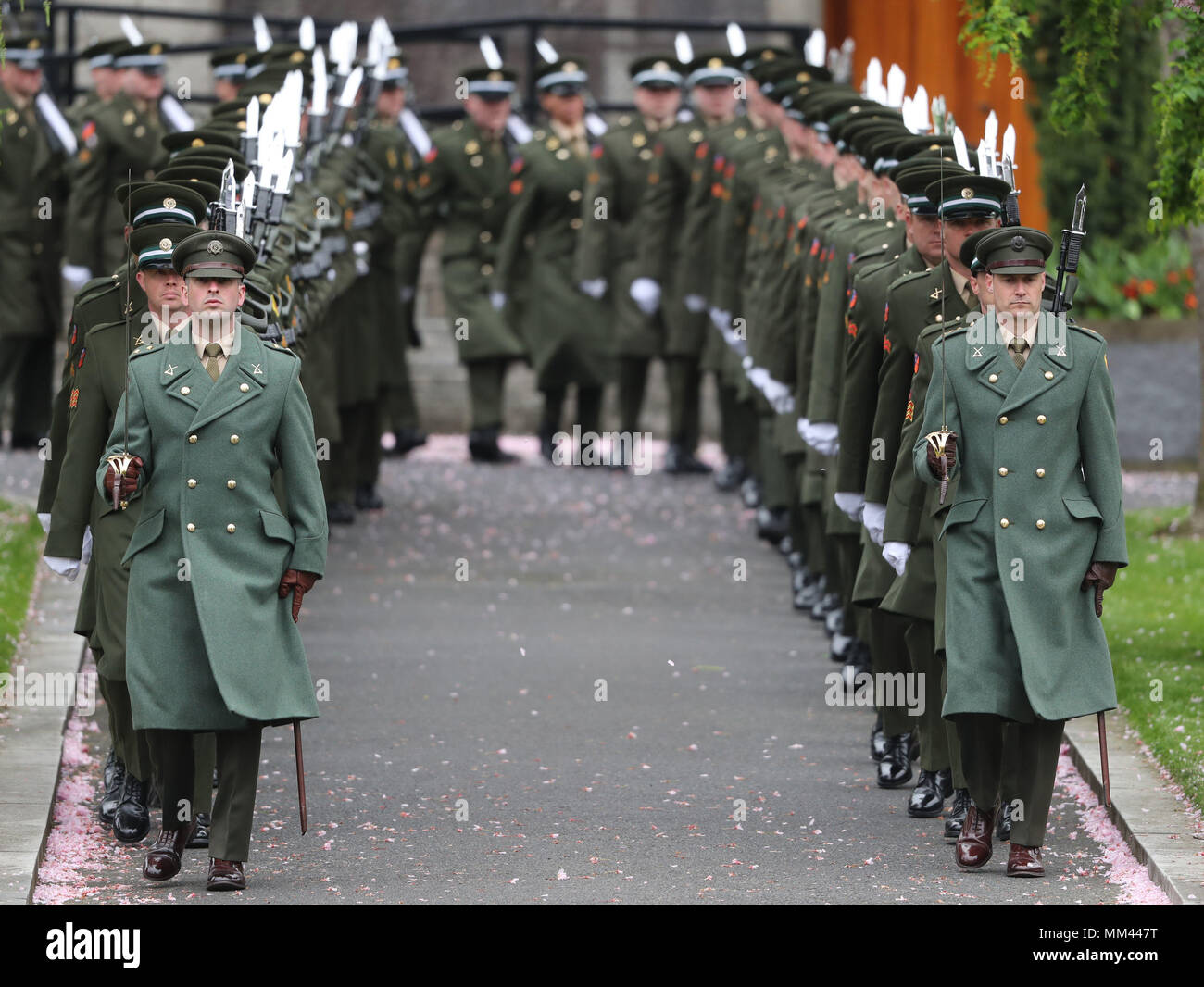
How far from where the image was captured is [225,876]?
7961 mm

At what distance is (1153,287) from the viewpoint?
61.3ft

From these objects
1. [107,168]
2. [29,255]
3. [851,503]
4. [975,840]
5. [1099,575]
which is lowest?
[975,840]

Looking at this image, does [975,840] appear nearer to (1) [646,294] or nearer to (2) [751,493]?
(2) [751,493]

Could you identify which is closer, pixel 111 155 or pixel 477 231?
pixel 111 155

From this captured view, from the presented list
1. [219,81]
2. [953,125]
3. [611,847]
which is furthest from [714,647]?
[219,81]

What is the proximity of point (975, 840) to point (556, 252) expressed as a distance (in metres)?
10.5

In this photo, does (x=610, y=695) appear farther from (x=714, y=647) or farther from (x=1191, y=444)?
(x=1191, y=444)

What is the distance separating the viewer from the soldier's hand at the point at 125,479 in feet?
25.8

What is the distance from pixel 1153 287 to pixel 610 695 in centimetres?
847

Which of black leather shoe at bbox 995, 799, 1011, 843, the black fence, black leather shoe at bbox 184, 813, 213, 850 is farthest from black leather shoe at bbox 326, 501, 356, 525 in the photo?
black leather shoe at bbox 995, 799, 1011, 843

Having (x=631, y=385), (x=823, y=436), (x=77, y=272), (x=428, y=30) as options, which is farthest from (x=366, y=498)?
(x=823, y=436)

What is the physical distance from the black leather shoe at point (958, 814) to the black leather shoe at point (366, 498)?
7819mm

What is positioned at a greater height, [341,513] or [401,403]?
[401,403]

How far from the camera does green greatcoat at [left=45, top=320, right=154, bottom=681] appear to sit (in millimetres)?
8430
